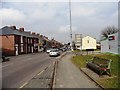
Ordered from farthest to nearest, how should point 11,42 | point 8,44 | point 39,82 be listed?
point 8,44 < point 11,42 < point 39,82

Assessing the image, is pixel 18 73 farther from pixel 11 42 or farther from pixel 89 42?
pixel 89 42

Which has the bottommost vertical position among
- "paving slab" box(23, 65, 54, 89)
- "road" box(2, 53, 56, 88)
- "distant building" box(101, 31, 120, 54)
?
"road" box(2, 53, 56, 88)

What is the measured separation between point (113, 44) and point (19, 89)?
45251 mm

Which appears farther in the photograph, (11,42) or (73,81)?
(11,42)

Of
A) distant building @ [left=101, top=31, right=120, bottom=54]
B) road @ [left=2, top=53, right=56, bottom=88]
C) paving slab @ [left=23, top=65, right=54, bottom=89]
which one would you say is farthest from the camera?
distant building @ [left=101, top=31, right=120, bottom=54]

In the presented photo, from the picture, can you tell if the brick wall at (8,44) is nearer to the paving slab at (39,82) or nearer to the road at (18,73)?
the road at (18,73)

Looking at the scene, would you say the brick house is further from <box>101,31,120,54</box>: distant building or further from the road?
the road

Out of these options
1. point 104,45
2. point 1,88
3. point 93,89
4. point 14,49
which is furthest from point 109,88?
point 14,49

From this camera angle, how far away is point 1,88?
12289mm

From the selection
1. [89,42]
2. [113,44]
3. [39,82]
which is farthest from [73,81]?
[89,42]

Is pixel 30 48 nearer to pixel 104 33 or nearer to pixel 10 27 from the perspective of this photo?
pixel 10 27

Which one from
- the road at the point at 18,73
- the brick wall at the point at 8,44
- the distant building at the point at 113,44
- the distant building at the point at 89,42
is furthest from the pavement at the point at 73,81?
the distant building at the point at 89,42

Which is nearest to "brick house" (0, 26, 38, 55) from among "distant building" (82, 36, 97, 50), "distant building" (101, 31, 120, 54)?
"distant building" (101, 31, 120, 54)

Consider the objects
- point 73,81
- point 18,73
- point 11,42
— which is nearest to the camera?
point 73,81
